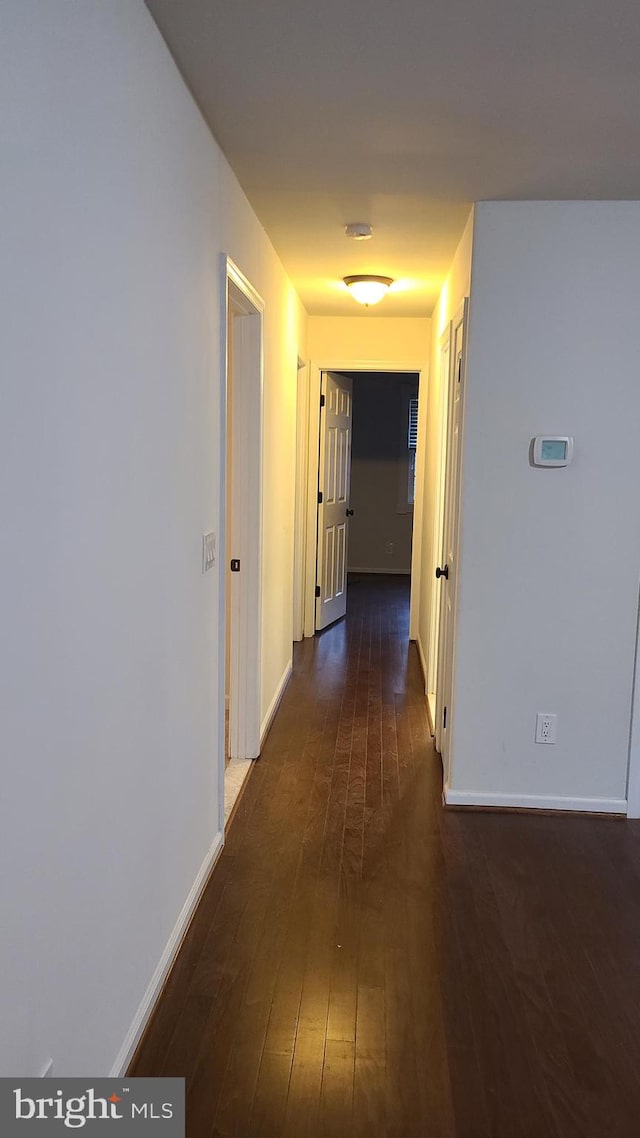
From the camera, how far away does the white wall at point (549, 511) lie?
3.21 meters

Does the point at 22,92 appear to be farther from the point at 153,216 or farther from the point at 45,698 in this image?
the point at 45,698

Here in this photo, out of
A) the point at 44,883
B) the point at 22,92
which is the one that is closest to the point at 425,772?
the point at 44,883

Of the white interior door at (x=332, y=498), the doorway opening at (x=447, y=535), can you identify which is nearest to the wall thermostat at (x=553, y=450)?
the doorway opening at (x=447, y=535)

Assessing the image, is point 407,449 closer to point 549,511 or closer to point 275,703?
point 275,703

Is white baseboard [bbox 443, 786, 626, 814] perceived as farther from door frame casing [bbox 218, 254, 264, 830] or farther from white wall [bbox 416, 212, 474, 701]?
white wall [bbox 416, 212, 474, 701]

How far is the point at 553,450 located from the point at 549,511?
0.24 m

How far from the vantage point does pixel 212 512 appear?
2.81 m

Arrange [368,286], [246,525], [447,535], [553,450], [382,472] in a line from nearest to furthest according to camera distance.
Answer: [553,450]
[246,525]
[447,535]
[368,286]
[382,472]

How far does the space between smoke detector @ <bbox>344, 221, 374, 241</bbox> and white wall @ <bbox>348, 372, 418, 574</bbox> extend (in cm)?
578

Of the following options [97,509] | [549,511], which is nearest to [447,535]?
[549,511]

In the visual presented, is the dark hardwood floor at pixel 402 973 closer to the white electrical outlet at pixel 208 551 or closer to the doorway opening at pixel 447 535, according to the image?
the doorway opening at pixel 447 535

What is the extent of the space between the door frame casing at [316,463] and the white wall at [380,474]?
9.71 feet

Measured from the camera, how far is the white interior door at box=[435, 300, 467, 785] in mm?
3588

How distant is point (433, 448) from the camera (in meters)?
5.34
